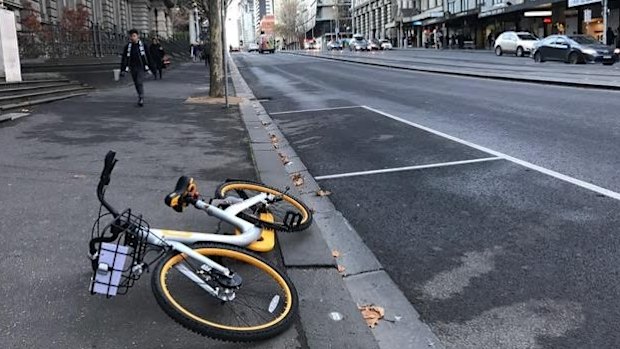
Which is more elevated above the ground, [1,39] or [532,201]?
[1,39]

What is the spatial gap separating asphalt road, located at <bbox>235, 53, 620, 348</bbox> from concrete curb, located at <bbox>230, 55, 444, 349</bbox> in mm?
131

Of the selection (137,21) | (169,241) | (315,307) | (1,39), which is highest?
(137,21)

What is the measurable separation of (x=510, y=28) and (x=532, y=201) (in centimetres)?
6211

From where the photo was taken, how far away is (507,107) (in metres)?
13.7

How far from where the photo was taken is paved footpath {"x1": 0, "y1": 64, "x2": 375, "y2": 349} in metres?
3.49

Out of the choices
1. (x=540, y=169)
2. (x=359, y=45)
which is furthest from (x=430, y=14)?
(x=540, y=169)

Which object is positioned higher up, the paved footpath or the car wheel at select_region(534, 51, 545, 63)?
the car wheel at select_region(534, 51, 545, 63)

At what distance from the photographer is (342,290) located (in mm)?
4211

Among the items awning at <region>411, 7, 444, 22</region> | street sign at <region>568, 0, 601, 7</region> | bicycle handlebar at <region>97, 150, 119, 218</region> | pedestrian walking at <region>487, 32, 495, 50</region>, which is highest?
awning at <region>411, 7, 444, 22</region>

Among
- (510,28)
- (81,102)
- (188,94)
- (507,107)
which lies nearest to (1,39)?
(81,102)

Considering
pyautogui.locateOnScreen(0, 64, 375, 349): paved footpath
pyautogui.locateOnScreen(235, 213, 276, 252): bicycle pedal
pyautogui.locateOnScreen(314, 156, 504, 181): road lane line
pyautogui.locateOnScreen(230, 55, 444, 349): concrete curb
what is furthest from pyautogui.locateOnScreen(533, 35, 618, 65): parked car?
pyautogui.locateOnScreen(235, 213, 276, 252): bicycle pedal

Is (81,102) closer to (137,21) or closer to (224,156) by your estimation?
(224,156)

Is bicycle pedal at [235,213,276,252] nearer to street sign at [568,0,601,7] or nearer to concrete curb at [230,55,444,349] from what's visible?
concrete curb at [230,55,444,349]

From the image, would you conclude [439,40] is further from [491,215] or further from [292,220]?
[292,220]
